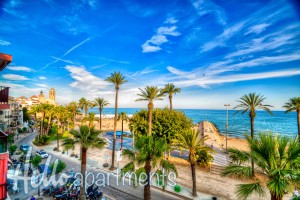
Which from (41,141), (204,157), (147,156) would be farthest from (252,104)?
(41,141)

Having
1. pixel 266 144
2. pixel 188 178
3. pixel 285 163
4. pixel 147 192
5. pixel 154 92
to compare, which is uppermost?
pixel 154 92

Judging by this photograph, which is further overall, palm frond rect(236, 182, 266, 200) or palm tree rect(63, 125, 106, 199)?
palm tree rect(63, 125, 106, 199)

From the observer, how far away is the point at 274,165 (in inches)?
326

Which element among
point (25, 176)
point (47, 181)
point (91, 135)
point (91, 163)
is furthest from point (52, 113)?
point (91, 135)

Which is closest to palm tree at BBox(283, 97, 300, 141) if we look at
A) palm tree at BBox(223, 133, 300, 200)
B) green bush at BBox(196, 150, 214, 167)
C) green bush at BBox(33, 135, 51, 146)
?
green bush at BBox(196, 150, 214, 167)

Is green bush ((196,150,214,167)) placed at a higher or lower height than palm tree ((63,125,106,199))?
lower

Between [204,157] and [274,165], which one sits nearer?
[274,165]

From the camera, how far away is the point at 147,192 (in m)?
14.1

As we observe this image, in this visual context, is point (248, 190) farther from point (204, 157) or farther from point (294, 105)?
point (294, 105)

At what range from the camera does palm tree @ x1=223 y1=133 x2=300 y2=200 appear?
7.62 meters

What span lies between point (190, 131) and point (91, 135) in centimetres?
1002

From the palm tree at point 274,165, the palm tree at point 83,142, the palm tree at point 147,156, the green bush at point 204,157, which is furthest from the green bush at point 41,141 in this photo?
the palm tree at point 274,165

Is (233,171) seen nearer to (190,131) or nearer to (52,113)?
(190,131)

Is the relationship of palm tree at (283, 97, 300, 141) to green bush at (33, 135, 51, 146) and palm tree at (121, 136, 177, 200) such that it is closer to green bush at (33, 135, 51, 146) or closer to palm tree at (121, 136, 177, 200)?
palm tree at (121, 136, 177, 200)
